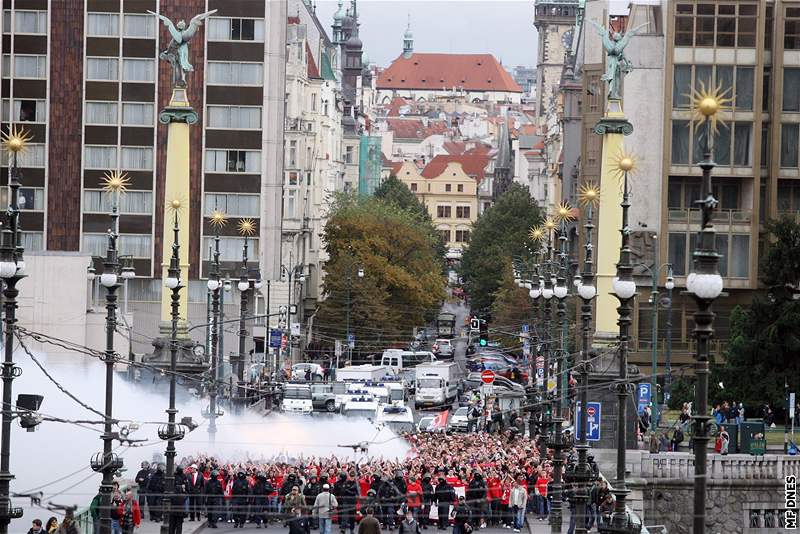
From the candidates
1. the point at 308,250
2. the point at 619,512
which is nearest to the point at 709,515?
the point at 619,512

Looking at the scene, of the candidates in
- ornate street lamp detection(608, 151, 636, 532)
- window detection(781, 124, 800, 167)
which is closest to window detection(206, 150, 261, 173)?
window detection(781, 124, 800, 167)

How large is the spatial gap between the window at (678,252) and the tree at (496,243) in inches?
1564

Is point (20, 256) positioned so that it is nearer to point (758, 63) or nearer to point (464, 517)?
point (464, 517)

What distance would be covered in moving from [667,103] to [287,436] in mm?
33789

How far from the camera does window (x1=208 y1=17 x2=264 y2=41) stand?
3514 inches

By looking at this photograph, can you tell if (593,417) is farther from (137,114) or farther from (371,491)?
(137,114)

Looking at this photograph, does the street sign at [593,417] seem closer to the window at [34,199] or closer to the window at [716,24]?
the window at [716,24]

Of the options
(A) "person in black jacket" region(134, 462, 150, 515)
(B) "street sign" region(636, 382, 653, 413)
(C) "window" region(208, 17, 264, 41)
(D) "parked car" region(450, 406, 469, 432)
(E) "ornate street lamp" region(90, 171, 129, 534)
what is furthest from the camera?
(C) "window" region(208, 17, 264, 41)

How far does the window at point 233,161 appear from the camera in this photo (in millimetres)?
90500

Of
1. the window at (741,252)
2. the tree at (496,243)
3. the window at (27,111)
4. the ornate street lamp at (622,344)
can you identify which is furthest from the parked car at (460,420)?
the tree at (496,243)

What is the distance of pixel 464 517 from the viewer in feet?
126

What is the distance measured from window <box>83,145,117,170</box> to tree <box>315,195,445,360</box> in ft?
57.3

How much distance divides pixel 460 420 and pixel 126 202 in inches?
1207

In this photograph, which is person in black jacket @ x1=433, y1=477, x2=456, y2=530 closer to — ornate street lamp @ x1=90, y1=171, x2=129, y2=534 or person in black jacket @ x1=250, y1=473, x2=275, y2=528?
person in black jacket @ x1=250, y1=473, x2=275, y2=528
